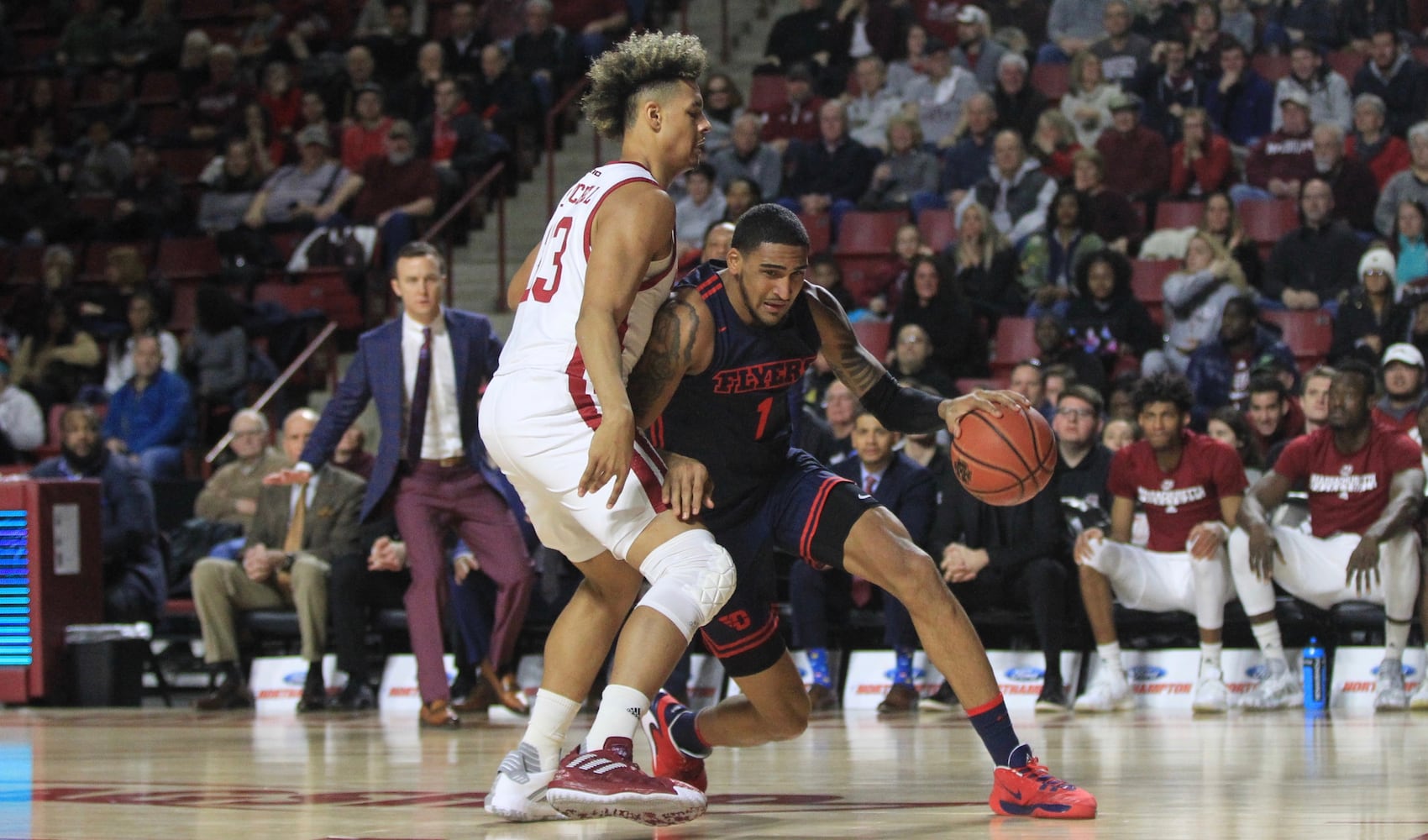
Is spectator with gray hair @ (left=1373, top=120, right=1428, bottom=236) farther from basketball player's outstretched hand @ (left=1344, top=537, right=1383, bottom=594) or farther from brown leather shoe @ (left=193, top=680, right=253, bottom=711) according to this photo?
brown leather shoe @ (left=193, top=680, right=253, bottom=711)

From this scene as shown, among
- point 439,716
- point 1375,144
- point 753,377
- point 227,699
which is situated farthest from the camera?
point 1375,144

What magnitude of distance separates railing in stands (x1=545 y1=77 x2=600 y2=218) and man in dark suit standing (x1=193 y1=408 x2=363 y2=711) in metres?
4.05

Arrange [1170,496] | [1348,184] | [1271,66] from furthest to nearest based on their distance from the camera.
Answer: [1271,66] < [1348,184] < [1170,496]

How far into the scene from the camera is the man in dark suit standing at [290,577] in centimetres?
825

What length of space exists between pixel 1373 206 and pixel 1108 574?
391 cm

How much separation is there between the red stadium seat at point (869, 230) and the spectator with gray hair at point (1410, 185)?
280 centimetres

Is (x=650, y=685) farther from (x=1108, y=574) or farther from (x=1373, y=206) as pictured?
(x=1373, y=206)

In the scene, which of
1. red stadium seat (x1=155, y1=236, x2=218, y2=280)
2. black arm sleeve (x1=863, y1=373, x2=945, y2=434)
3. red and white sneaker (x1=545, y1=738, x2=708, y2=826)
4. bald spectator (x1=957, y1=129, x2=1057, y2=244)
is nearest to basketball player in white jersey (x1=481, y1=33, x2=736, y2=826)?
red and white sneaker (x1=545, y1=738, x2=708, y2=826)

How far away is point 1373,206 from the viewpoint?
1012 centimetres

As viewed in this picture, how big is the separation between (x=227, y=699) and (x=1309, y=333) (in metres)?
5.85

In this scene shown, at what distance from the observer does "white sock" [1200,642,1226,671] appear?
7.27 m

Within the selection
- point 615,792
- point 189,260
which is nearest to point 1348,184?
point 189,260

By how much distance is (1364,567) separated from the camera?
7.08 metres

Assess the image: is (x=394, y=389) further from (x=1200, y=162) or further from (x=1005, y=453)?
(x=1200, y=162)
